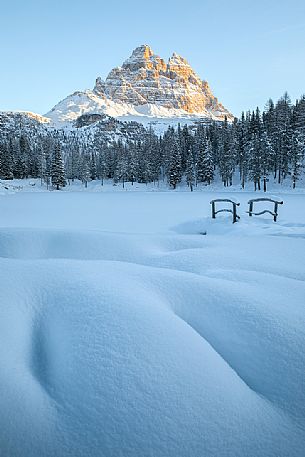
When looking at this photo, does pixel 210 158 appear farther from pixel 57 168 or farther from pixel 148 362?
pixel 148 362

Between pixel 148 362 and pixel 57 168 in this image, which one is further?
pixel 57 168

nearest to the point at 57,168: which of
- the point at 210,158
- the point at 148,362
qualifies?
the point at 210,158

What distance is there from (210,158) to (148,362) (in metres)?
61.9

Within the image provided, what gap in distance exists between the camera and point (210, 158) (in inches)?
→ 2399

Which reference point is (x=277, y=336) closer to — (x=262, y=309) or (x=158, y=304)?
(x=262, y=309)

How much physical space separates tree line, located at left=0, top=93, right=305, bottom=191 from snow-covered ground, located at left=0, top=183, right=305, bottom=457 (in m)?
47.2

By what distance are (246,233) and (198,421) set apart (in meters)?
8.73

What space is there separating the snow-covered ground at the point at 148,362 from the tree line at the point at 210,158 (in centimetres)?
4719

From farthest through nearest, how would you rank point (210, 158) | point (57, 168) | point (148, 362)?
1. point (57, 168)
2. point (210, 158)
3. point (148, 362)

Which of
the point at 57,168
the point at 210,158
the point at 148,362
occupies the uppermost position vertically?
the point at 210,158

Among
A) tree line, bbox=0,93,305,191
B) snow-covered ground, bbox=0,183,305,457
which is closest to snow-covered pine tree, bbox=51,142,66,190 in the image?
tree line, bbox=0,93,305,191

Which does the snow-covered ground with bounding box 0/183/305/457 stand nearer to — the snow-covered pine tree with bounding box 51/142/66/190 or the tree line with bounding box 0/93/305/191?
the tree line with bounding box 0/93/305/191

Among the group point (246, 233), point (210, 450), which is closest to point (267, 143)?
point (246, 233)

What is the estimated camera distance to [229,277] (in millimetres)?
4738
